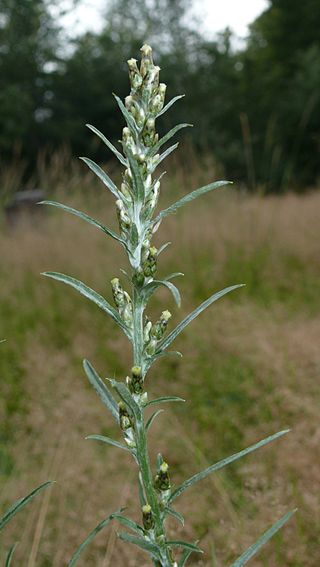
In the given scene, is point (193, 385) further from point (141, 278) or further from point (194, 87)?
point (194, 87)

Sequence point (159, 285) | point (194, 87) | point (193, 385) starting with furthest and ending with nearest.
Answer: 1. point (194, 87)
2. point (193, 385)
3. point (159, 285)

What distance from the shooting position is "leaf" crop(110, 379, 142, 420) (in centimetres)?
68

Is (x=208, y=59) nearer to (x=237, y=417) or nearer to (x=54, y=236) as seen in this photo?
(x=54, y=236)

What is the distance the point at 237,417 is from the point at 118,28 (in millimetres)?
19875

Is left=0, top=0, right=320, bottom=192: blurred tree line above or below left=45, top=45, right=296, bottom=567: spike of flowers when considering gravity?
above

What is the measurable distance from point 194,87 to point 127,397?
1776 centimetres

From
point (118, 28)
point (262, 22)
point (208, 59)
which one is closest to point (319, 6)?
point (262, 22)

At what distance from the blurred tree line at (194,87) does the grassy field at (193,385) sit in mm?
8928

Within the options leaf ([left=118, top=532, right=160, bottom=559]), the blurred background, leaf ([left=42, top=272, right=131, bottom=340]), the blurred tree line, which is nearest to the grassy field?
the blurred background

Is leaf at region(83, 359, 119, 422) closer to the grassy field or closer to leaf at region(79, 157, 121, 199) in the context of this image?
leaf at region(79, 157, 121, 199)

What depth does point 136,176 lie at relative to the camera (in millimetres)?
715

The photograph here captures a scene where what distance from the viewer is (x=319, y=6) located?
1780 centimetres

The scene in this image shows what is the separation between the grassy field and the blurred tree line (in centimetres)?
893

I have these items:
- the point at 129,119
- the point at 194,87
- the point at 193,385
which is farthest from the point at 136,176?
the point at 194,87
